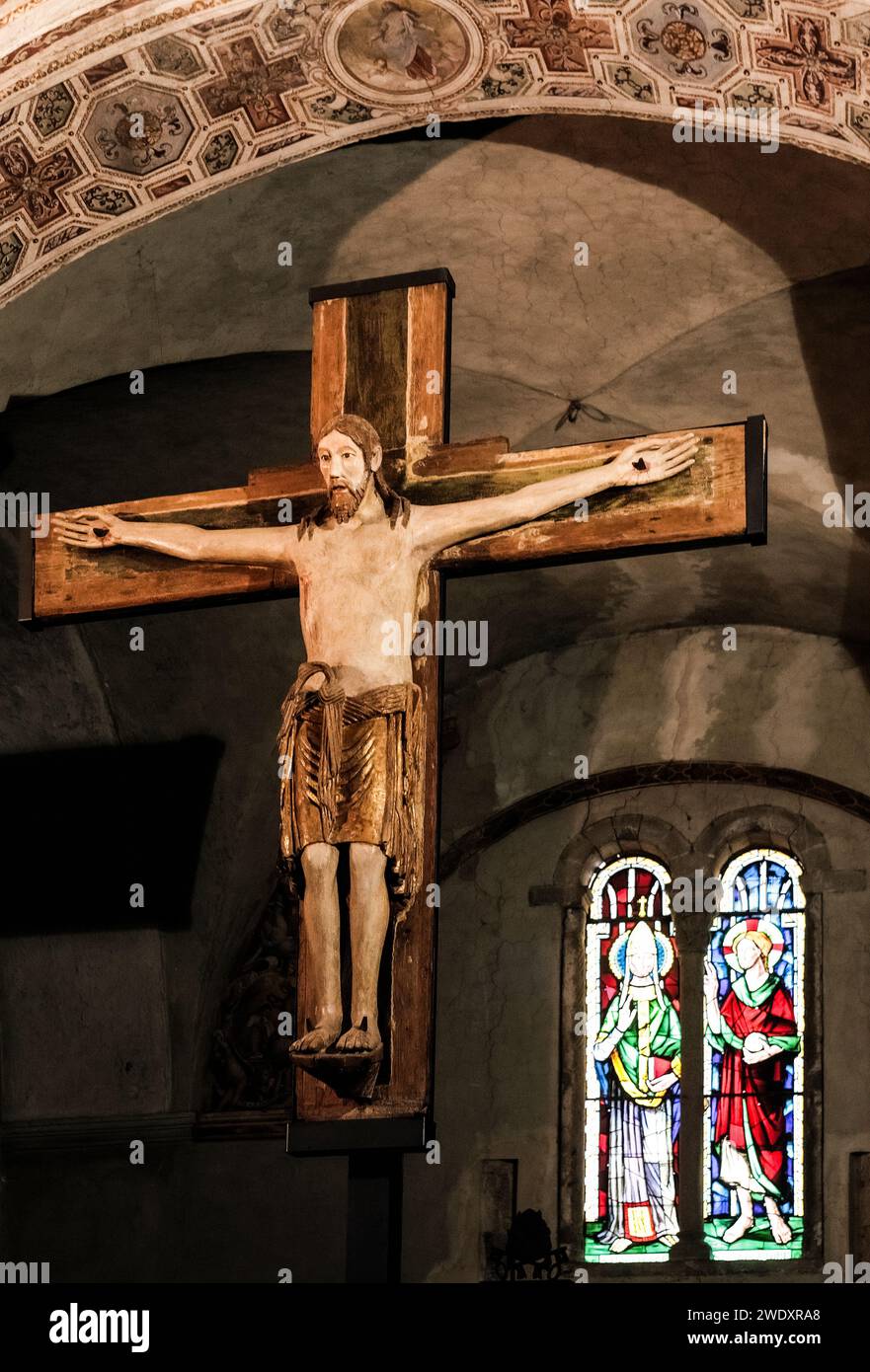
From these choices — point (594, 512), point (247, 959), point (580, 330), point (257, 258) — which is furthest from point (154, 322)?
point (247, 959)

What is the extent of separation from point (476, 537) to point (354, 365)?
2.20 feet

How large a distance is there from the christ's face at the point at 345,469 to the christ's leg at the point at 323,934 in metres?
1.05

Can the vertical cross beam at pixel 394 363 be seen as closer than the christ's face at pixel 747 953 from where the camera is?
Yes

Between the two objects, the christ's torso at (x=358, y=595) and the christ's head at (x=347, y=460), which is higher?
the christ's head at (x=347, y=460)

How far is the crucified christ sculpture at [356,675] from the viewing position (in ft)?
19.1

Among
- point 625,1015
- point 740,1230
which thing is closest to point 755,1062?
point 625,1015

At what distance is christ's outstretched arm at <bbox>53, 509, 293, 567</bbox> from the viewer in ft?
21.3

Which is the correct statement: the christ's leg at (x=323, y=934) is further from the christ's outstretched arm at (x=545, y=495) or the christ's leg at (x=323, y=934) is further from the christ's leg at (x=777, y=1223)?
the christ's leg at (x=777, y=1223)

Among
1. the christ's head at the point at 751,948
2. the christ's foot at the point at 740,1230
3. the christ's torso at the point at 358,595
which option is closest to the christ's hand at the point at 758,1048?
the christ's head at the point at 751,948

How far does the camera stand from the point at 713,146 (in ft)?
26.8

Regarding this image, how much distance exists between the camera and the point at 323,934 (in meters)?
5.82

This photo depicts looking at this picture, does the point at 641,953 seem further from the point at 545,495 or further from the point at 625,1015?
the point at 545,495

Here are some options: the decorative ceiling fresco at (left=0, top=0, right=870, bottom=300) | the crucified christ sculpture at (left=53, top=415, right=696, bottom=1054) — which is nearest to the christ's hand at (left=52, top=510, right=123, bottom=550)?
the crucified christ sculpture at (left=53, top=415, right=696, bottom=1054)

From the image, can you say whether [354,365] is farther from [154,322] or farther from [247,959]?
[247,959]
